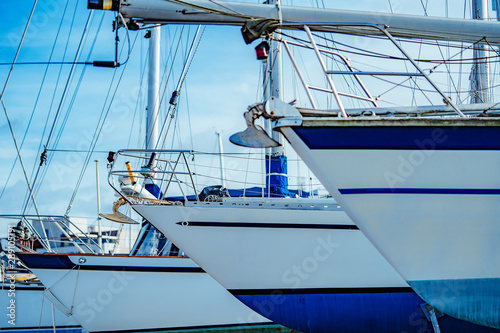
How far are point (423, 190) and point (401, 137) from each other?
21.8 inches

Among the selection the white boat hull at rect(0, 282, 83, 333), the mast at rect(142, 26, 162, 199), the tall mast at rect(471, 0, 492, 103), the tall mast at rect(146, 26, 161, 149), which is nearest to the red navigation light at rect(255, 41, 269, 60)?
the mast at rect(142, 26, 162, 199)

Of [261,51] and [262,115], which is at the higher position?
[261,51]

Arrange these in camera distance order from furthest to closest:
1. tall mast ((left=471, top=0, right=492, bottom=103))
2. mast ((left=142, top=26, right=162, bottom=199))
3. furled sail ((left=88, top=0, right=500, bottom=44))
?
mast ((left=142, top=26, right=162, bottom=199)) < tall mast ((left=471, top=0, right=492, bottom=103)) < furled sail ((left=88, top=0, right=500, bottom=44))

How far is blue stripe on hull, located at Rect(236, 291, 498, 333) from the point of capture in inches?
312

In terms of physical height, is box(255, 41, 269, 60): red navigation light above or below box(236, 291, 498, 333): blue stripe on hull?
above

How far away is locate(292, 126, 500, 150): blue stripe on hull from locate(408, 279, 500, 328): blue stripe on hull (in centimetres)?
133

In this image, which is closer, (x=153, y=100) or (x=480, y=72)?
(x=480, y=72)

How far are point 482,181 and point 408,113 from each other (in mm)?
1945

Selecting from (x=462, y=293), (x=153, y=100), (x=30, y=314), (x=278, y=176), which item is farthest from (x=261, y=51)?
(x=30, y=314)

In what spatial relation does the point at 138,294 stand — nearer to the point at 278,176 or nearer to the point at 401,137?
the point at 278,176

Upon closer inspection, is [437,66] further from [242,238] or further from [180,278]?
[180,278]

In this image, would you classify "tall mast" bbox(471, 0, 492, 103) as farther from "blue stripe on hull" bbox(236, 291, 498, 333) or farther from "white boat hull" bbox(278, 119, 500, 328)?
"white boat hull" bbox(278, 119, 500, 328)

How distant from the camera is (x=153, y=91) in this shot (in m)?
13.6

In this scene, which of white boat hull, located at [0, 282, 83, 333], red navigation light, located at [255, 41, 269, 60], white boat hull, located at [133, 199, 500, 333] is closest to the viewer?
red navigation light, located at [255, 41, 269, 60]
